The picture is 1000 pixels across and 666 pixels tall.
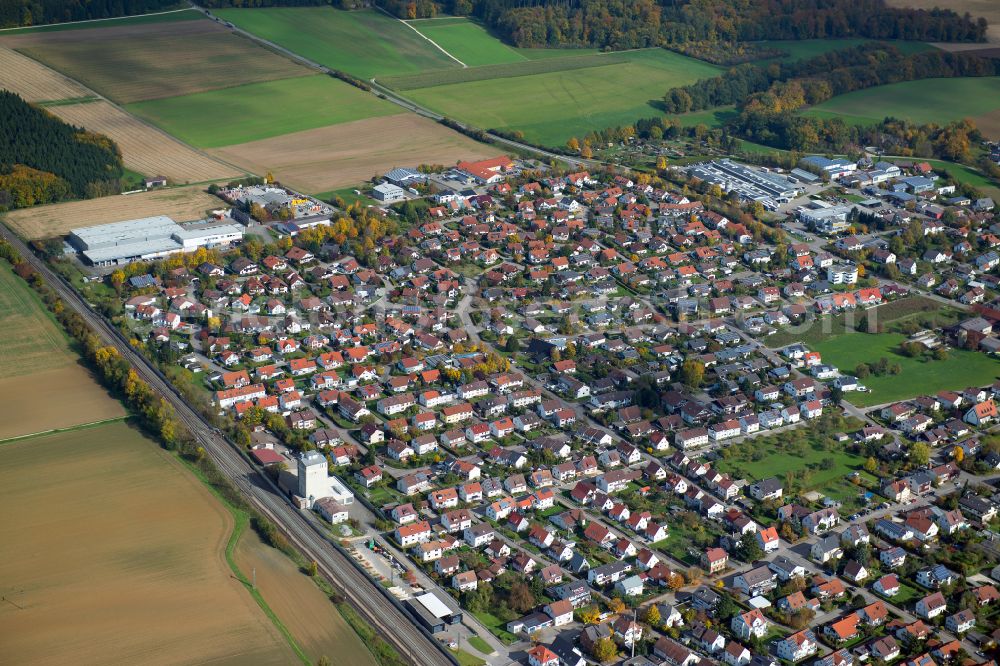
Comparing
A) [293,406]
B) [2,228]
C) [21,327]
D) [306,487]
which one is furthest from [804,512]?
[2,228]

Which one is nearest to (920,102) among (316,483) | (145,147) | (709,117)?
(709,117)

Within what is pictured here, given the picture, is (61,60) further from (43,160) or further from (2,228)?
(2,228)

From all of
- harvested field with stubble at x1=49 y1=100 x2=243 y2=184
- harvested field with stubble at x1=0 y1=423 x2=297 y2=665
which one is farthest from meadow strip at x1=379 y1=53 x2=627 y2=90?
harvested field with stubble at x1=0 y1=423 x2=297 y2=665

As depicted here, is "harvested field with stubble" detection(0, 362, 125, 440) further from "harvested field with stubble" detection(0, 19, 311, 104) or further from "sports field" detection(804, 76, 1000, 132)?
"sports field" detection(804, 76, 1000, 132)

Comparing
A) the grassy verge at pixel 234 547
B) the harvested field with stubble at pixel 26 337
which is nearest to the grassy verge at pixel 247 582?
the grassy verge at pixel 234 547

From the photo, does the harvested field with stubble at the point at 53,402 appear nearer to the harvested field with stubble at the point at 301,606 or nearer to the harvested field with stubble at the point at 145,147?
the harvested field with stubble at the point at 301,606

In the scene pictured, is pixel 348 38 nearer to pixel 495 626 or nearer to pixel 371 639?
pixel 495 626
